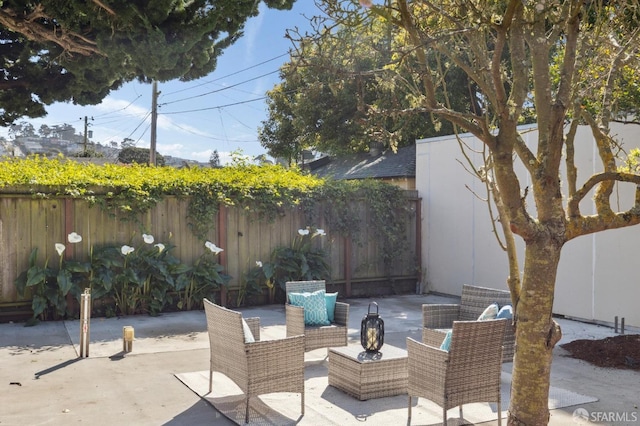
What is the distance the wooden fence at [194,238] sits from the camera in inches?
313

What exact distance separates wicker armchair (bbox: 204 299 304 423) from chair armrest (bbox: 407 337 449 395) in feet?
2.75

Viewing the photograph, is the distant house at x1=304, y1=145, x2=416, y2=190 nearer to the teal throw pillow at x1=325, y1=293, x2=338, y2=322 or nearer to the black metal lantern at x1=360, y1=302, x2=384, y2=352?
the teal throw pillow at x1=325, y1=293, x2=338, y2=322

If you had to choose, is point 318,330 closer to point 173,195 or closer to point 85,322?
point 85,322

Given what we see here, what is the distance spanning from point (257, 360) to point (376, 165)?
14.4 m

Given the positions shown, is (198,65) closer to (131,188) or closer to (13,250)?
(131,188)

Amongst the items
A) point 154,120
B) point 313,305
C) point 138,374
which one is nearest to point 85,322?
point 138,374

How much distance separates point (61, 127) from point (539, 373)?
200ft

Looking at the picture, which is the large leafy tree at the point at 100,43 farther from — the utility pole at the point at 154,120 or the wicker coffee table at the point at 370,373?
the utility pole at the point at 154,120

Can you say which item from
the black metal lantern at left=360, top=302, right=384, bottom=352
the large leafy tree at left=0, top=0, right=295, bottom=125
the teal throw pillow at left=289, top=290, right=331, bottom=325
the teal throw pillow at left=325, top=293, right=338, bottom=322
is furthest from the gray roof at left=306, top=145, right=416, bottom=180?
the black metal lantern at left=360, top=302, right=384, bottom=352

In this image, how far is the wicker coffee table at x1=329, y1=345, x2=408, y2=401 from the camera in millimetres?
4867

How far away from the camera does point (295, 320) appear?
6.14 m

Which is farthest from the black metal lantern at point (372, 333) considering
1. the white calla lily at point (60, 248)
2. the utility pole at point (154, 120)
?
the utility pole at point (154, 120)

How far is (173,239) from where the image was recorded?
898 cm

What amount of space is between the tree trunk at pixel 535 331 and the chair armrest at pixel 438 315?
2729 millimetres
